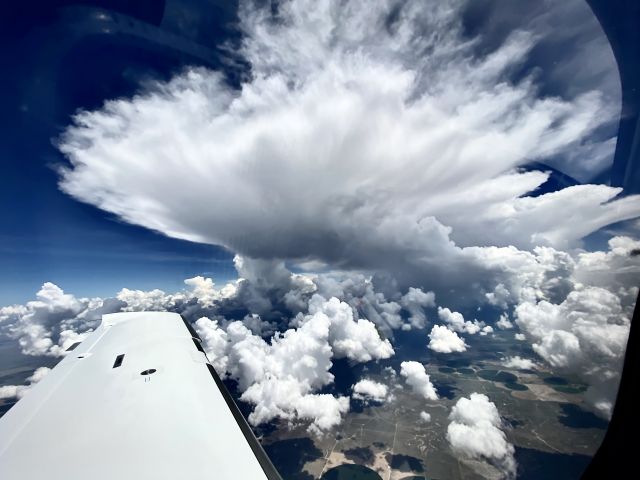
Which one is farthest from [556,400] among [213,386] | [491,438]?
[213,386]

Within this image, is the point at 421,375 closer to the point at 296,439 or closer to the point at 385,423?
the point at 385,423

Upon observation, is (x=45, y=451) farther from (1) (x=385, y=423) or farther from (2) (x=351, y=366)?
(2) (x=351, y=366)

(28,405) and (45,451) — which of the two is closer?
(45,451)

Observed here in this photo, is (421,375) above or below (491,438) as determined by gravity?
above

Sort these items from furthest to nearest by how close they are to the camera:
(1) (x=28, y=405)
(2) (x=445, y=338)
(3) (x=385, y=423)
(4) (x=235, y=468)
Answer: (2) (x=445, y=338), (3) (x=385, y=423), (1) (x=28, y=405), (4) (x=235, y=468)

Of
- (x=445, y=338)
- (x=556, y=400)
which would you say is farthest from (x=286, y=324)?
(x=556, y=400)

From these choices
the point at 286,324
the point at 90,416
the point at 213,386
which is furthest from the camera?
the point at 286,324

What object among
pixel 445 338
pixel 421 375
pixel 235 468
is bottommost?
pixel 421 375
